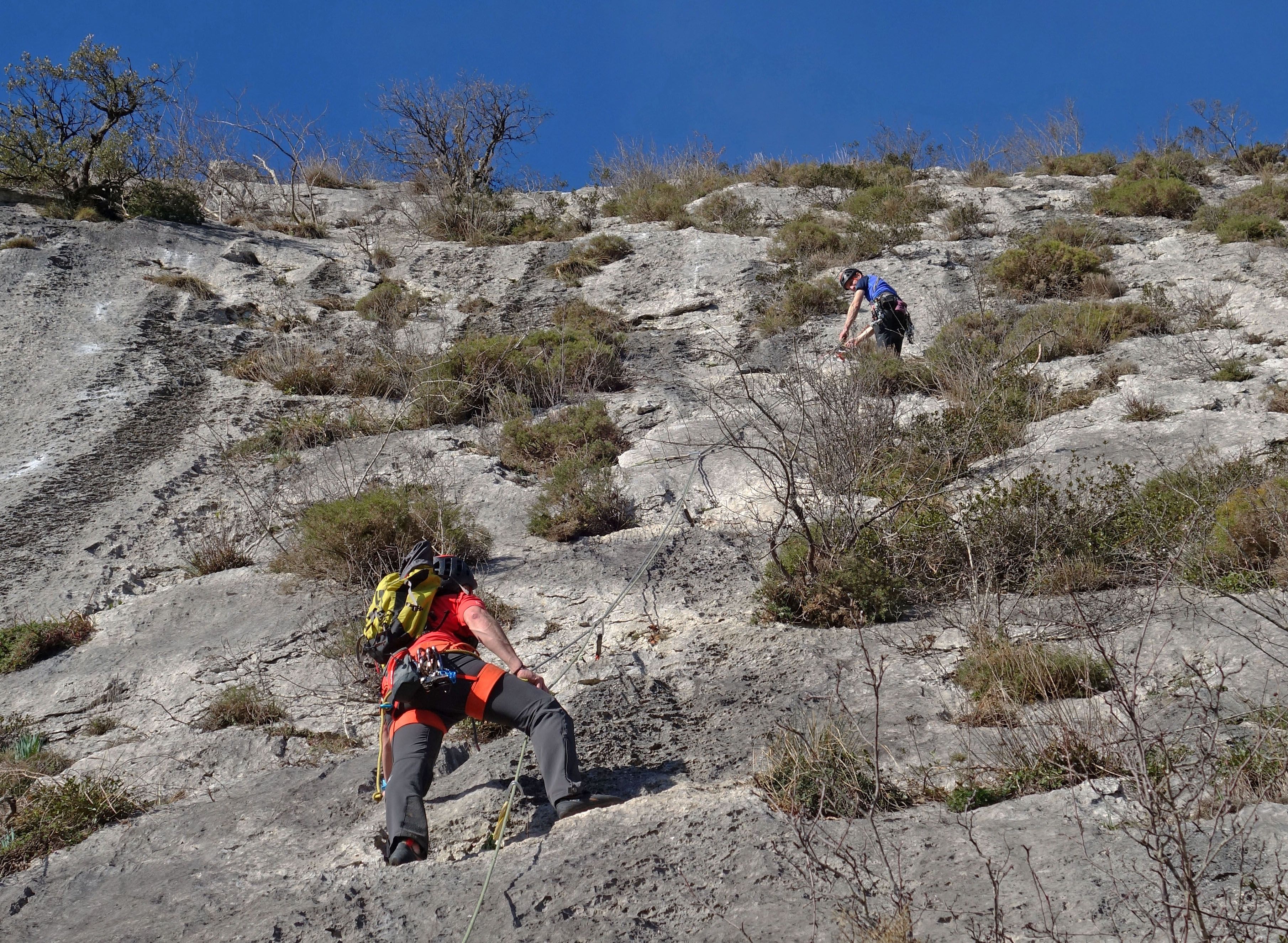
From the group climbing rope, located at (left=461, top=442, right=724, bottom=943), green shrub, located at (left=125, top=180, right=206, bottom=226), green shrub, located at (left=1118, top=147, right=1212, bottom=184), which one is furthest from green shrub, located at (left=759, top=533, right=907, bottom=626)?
green shrub, located at (left=125, top=180, right=206, bottom=226)

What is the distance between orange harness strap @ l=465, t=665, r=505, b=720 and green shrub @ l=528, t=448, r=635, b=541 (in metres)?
3.42

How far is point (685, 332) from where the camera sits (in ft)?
40.7

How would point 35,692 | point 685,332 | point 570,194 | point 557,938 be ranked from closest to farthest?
1. point 557,938
2. point 35,692
3. point 685,332
4. point 570,194

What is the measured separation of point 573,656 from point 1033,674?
2.76 m

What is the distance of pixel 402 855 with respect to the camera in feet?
11.1

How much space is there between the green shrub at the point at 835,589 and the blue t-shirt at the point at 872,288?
197 inches

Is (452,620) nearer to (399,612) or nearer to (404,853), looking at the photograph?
(399,612)

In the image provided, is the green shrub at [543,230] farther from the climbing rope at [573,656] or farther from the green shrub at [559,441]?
the climbing rope at [573,656]

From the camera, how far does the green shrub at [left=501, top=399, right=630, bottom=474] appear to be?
28.7 feet

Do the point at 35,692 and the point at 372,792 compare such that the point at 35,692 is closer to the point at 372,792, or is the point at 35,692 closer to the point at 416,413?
the point at 372,792

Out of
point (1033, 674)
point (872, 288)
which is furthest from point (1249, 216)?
point (1033, 674)

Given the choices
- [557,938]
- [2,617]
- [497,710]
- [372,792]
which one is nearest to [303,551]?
[2,617]

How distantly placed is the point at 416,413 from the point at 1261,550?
787 centimetres

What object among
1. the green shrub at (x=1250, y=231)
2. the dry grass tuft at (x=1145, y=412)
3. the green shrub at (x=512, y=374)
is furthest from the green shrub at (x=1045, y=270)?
the green shrub at (x=512, y=374)
